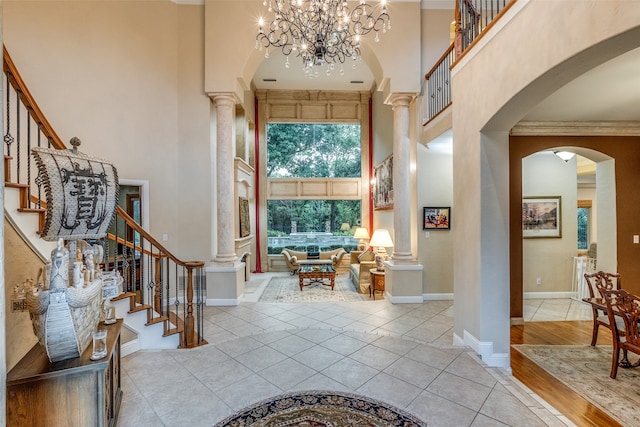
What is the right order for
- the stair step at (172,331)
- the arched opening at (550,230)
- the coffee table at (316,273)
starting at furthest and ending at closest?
the coffee table at (316,273), the arched opening at (550,230), the stair step at (172,331)

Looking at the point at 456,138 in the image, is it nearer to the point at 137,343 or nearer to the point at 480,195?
the point at 480,195

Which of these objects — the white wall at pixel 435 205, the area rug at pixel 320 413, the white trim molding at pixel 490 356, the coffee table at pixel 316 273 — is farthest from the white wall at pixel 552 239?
the area rug at pixel 320 413

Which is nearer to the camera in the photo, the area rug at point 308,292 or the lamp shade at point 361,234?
the area rug at point 308,292

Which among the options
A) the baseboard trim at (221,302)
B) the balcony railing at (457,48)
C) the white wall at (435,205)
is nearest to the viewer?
the balcony railing at (457,48)

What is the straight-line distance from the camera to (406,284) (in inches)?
205

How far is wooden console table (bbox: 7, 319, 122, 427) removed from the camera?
150 cm

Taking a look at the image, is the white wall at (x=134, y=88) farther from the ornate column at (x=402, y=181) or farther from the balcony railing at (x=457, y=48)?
the balcony railing at (x=457, y=48)

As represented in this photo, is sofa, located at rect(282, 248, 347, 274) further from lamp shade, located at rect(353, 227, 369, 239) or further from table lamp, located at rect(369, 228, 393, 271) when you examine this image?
table lamp, located at rect(369, 228, 393, 271)

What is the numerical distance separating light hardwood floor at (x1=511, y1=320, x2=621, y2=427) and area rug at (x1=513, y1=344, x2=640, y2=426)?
0.29 feet

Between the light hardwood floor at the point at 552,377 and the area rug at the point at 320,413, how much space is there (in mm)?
1609

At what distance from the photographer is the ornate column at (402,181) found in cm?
530

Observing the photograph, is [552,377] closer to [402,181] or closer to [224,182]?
[402,181]

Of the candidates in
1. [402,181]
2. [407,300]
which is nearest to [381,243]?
[407,300]

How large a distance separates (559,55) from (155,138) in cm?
556
